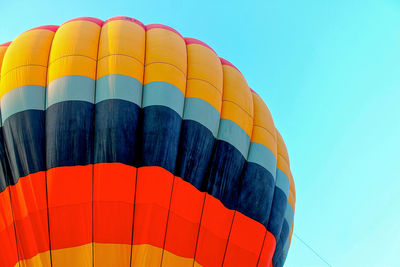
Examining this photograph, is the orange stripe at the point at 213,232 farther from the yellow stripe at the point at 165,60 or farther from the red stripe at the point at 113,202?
the yellow stripe at the point at 165,60

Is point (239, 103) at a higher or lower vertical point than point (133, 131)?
higher

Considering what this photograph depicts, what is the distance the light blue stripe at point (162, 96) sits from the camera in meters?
4.45

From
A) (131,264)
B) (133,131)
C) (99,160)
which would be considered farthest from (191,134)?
(131,264)

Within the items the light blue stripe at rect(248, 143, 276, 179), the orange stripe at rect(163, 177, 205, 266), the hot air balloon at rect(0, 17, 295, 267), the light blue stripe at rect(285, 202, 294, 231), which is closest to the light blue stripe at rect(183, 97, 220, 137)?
the hot air balloon at rect(0, 17, 295, 267)

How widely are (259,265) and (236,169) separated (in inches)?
44.7

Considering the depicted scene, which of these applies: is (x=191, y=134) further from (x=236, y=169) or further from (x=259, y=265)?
(x=259, y=265)

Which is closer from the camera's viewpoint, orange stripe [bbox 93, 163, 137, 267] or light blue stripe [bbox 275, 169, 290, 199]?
orange stripe [bbox 93, 163, 137, 267]

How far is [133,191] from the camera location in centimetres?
418

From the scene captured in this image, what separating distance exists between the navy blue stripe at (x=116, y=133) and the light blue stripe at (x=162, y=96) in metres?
0.26

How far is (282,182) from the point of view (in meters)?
5.23

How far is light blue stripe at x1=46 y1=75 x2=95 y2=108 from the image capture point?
427 cm

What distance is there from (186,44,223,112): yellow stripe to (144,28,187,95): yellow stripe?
10 centimetres

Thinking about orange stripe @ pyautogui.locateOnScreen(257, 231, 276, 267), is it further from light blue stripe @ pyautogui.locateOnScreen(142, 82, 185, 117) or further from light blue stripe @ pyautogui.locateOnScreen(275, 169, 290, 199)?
light blue stripe @ pyautogui.locateOnScreen(142, 82, 185, 117)

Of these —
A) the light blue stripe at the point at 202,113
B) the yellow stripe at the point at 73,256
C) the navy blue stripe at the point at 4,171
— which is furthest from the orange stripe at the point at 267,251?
the navy blue stripe at the point at 4,171
